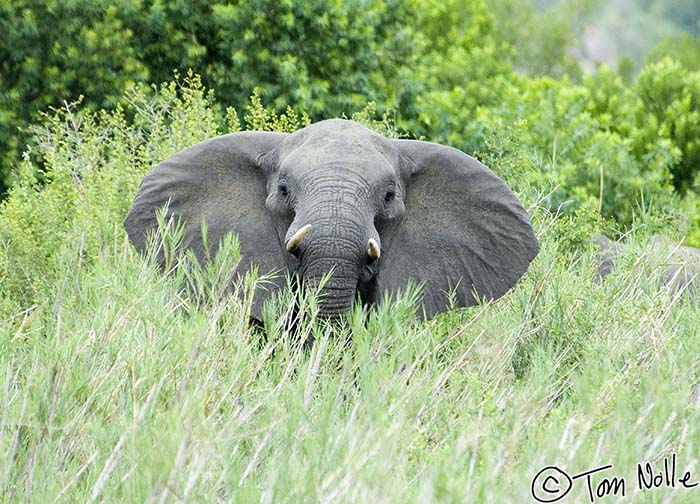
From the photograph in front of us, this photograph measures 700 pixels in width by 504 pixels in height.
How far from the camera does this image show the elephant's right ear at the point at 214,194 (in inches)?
307

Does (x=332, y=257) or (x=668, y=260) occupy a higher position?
(x=332, y=257)

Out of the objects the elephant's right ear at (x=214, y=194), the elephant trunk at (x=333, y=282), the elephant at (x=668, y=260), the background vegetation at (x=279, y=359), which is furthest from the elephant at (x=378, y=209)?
the elephant at (x=668, y=260)

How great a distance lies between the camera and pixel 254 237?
7750mm

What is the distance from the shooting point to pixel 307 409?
16.8 ft

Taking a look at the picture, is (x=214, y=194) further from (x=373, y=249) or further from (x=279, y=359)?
(x=279, y=359)

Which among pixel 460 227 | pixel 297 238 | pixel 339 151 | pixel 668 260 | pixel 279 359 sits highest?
pixel 339 151

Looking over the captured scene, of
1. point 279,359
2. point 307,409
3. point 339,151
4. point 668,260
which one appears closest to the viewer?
point 307,409

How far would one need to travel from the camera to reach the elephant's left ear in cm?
791

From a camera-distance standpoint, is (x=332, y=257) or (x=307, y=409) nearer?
(x=307, y=409)

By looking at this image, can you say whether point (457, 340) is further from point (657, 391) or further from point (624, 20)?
point (624, 20)

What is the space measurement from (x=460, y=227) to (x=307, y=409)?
3.09 m

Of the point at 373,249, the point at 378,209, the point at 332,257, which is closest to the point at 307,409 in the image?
the point at 332,257

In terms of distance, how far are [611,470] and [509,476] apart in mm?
300

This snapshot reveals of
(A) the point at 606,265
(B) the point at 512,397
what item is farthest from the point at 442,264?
(B) the point at 512,397
